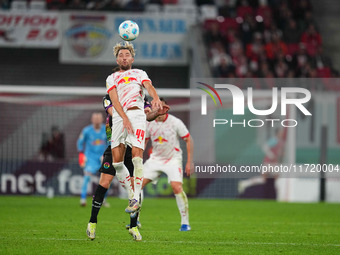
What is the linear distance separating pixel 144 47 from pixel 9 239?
59.1 ft

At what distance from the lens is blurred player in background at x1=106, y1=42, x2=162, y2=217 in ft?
31.0

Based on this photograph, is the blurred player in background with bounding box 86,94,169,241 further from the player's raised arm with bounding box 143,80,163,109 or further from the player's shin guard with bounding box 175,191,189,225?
the player's shin guard with bounding box 175,191,189,225

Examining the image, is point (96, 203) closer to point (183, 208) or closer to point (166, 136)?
point (183, 208)

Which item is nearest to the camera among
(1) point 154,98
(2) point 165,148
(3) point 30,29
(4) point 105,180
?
(1) point 154,98

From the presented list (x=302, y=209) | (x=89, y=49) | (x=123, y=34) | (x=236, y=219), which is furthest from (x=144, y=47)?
(x=123, y=34)

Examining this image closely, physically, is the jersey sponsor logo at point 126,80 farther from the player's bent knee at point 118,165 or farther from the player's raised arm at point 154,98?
the player's bent knee at point 118,165

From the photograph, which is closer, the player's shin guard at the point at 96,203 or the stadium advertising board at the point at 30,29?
the player's shin guard at the point at 96,203

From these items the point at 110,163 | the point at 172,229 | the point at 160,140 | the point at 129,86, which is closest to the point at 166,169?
the point at 160,140

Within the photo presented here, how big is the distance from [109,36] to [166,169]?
49.9 feet

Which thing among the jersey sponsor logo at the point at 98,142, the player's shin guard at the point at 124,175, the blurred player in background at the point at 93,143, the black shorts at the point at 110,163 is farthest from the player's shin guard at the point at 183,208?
the jersey sponsor logo at the point at 98,142

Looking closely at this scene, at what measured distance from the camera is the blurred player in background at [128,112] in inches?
372

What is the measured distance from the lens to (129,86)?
9578 millimetres

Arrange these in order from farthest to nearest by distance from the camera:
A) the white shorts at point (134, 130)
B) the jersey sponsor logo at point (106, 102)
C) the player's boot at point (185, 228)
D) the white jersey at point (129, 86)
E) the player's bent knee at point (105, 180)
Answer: the player's boot at point (185, 228) < the jersey sponsor logo at point (106, 102) < the player's bent knee at point (105, 180) < the white jersey at point (129, 86) < the white shorts at point (134, 130)

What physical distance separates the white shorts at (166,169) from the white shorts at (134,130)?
285cm
